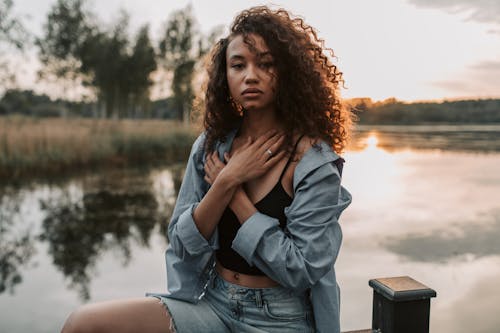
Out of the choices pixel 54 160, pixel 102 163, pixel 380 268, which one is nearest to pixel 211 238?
pixel 380 268

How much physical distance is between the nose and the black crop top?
0.23m

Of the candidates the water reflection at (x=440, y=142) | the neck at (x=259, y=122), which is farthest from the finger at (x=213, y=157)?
the water reflection at (x=440, y=142)

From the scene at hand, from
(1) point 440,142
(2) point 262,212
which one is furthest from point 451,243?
(1) point 440,142

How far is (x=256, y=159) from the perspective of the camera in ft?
4.52

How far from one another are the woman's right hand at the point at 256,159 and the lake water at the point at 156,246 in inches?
101

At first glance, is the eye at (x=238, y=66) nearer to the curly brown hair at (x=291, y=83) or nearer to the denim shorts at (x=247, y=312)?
the curly brown hair at (x=291, y=83)

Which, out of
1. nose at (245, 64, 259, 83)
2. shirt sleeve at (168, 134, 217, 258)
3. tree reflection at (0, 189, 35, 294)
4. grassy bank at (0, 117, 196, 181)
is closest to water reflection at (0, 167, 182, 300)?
tree reflection at (0, 189, 35, 294)

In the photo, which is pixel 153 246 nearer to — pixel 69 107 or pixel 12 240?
pixel 12 240

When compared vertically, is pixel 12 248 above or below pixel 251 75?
below

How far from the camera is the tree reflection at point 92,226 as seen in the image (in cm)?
516

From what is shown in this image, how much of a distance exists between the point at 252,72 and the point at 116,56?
30.3m

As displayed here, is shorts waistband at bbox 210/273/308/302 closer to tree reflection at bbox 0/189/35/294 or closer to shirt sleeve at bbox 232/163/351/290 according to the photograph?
shirt sleeve at bbox 232/163/351/290

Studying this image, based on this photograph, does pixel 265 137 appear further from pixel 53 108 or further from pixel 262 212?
pixel 53 108

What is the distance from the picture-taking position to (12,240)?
19.0 ft
